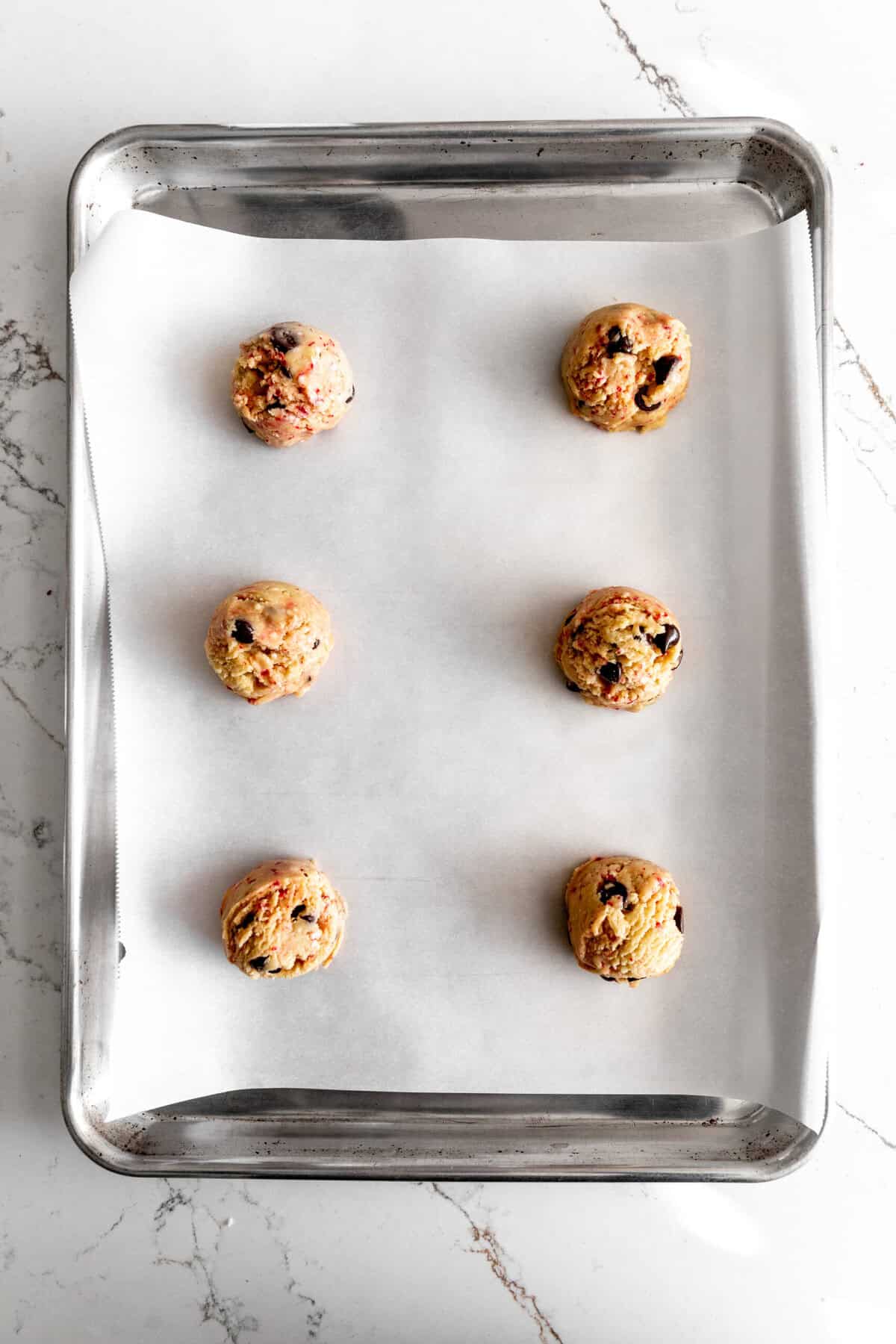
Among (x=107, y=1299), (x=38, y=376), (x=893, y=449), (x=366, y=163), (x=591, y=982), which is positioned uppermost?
(x=366, y=163)

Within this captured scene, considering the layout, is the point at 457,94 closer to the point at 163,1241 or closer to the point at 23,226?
the point at 23,226

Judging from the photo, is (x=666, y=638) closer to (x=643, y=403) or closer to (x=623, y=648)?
(x=623, y=648)

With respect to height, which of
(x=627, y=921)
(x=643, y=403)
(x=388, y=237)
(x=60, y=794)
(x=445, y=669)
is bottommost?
(x=627, y=921)

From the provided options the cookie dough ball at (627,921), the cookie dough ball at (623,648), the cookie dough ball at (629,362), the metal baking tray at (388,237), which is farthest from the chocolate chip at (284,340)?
the cookie dough ball at (627,921)

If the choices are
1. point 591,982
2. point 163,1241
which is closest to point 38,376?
point 591,982

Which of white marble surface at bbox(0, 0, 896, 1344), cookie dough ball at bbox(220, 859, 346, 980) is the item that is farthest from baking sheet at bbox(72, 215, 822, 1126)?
white marble surface at bbox(0, 0, 896, 1344)

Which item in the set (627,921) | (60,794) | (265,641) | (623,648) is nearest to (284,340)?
(265,641)
